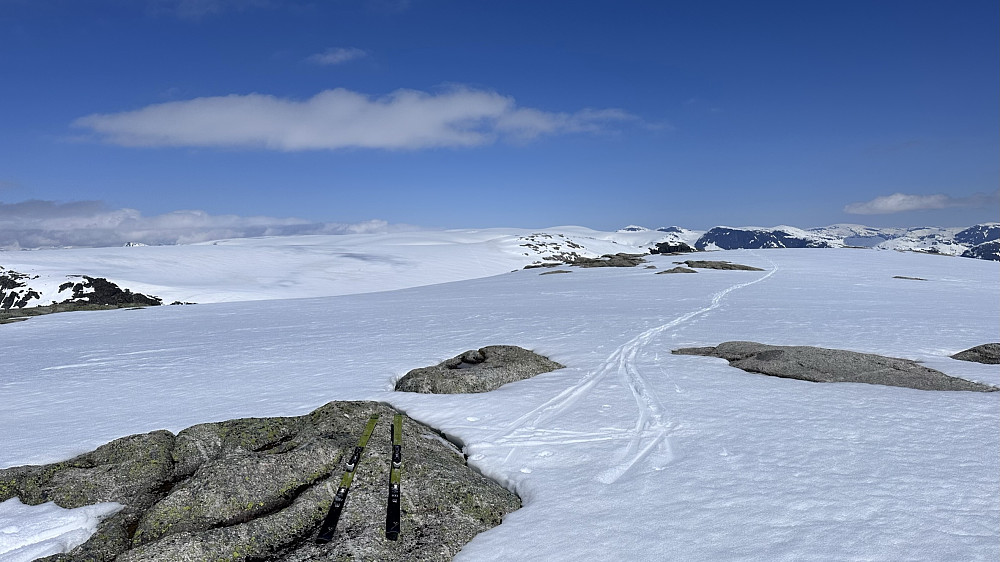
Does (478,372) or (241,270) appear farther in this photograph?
(241,270)

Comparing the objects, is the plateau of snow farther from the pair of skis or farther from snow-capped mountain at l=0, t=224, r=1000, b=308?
snow-capped mountain at l=0, t=224, r=1000, b=308

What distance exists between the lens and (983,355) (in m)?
14.4

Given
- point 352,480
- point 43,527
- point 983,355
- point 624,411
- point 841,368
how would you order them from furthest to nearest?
1. point 983,355
2. point 841,368
3. point 624,411
4. point 352,480
5. point 43,527

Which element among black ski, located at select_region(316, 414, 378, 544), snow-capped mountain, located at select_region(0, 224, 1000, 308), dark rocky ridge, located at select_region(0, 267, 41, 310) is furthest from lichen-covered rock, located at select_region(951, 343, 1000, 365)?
dark rocky ridge, located at select_region(0, 267, 41, 310)

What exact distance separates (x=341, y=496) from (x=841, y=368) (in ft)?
41.6

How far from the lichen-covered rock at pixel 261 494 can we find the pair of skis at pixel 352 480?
0.09m

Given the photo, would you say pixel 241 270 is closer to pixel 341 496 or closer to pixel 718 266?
pixel 718 266

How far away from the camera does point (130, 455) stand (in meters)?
7.43

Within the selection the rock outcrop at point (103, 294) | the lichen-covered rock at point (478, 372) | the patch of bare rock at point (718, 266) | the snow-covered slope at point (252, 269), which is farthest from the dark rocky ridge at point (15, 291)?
the patch of bare rock at point (718, 266)

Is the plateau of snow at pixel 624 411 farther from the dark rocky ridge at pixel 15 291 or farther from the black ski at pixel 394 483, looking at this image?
the dark rocky ridge at pixel 15 291

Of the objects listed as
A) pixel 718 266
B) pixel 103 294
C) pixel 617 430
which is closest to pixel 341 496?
pixel 617 430

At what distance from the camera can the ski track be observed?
812cm

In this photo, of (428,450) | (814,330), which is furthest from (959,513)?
(814,330)

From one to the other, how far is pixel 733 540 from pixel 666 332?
1571 centimetres
